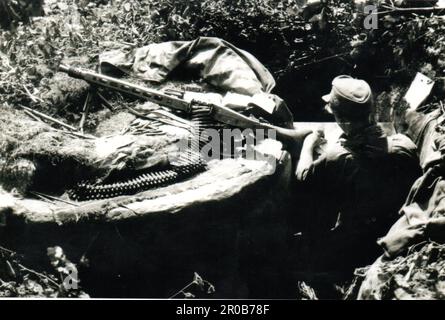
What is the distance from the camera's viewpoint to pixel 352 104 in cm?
603

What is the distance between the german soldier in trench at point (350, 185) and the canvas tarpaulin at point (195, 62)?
4.03 ft

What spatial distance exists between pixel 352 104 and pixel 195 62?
2.12 metres

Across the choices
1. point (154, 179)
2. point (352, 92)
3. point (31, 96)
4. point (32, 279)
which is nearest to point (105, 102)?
point (31, 96)

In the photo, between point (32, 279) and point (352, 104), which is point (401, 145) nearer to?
point (352, 104)

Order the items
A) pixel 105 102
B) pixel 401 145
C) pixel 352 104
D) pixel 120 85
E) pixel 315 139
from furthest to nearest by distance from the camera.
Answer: pixel 105 102 → pixel 120 85 → pixel 315 139 → pixel 401 145 → pixel 352 104

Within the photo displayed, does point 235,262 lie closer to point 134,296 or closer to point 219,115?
point 134,296

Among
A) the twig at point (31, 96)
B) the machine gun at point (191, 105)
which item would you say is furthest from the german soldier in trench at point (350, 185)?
the twig at point (31, 96)

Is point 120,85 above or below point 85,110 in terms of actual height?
above

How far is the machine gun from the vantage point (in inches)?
259

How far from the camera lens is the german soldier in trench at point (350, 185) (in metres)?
6.14

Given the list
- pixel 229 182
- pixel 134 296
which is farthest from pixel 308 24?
pixel 134 296

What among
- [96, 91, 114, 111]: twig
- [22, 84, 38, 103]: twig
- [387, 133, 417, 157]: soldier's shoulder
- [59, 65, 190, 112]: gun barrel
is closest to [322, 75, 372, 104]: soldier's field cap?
[387, 133, 417, 157]: soldier's shoulder

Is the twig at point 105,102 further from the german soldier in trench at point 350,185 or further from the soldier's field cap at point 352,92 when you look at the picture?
the soldier's field cap at point 352,92

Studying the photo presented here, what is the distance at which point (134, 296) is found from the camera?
614 centimetres
